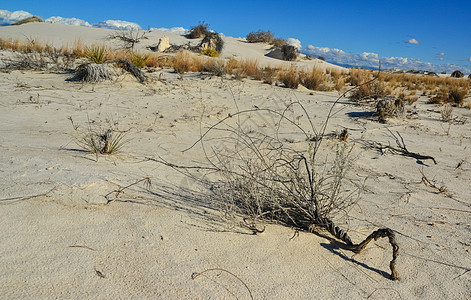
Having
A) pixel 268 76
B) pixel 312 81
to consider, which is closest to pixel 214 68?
pixel 268 76

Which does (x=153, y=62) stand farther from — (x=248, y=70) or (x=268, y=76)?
(x=268, y=76)

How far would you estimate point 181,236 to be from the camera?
2027 mm

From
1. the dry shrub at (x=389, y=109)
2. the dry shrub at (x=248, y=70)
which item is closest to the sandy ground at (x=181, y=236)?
the dry shrub at (x=389, y=109)

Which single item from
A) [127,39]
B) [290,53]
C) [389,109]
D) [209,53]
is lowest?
[389,109]

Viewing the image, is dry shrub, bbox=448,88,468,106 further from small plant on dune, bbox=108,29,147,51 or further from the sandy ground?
small plant on dune, bbox=108,29,147,51

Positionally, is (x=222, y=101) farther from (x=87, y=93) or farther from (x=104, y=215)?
(x=104, y=215)

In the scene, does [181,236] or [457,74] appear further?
[457,74]

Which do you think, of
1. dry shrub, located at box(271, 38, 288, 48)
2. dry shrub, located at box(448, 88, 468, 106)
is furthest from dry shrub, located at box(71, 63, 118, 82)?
dry shrub, located at box(271, 38, 288, 48)

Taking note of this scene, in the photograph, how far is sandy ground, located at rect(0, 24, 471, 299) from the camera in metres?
1.64

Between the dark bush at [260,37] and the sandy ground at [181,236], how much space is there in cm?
2413

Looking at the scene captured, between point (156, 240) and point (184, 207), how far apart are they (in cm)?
45

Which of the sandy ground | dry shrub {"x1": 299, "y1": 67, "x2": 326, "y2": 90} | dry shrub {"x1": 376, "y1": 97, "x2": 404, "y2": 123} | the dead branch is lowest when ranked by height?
the sandy ground

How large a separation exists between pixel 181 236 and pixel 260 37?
26797 millimetres

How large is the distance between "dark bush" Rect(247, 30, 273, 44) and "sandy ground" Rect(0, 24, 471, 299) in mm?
24132
